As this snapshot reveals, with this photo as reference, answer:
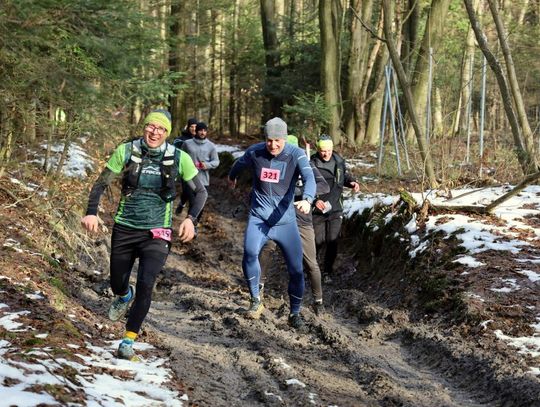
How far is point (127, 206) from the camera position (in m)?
5.84

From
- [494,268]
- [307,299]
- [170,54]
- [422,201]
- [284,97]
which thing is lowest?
[307,299]

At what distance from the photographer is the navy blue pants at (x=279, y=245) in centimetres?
767

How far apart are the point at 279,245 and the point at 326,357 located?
166 cm

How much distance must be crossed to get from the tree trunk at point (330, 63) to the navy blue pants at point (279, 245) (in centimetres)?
1182

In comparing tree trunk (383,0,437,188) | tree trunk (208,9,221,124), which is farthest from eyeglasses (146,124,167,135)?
tree trunk (208,9,221,124)

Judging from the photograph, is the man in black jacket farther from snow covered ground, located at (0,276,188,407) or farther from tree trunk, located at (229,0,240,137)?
tree trunk, located at (229,0,240,137)

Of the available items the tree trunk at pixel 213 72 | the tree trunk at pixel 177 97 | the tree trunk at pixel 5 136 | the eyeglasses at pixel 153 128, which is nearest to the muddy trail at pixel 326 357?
the eyeglasses at pixel 153 128

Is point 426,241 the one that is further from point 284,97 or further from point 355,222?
point 284,97

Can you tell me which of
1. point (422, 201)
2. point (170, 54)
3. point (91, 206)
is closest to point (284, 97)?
point (170, 54)

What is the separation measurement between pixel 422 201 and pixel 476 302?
3.18m

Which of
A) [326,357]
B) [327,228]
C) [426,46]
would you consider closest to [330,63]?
[426,46]

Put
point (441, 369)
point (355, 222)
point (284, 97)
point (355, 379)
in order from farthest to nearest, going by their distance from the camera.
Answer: point (284, 97)
point (355, 222)
point (441, 369)
point (355, 379)

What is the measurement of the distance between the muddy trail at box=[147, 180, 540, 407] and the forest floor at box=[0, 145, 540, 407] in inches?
0.6

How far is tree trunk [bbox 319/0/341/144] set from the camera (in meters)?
19.4
